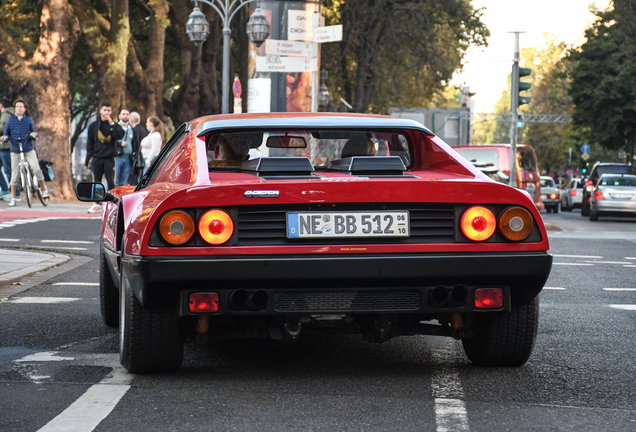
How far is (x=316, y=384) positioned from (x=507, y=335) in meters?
1.00

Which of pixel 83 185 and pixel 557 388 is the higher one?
pixel 83 185

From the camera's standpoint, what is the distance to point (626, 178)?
3027 centimetres

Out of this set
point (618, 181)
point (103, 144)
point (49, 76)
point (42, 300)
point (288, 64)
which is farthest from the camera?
point (618, 181)

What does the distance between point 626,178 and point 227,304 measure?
2733cm

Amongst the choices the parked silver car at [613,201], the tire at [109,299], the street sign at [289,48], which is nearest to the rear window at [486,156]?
the parked silver car at [613,201]

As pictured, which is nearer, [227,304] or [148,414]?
[148,414]

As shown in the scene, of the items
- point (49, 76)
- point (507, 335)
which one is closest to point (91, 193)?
point (507, 335)

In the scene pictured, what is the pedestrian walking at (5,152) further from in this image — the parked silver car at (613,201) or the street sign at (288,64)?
the parked silver car at (613,201)

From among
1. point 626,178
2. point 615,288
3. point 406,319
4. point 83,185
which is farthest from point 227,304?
point 626,178

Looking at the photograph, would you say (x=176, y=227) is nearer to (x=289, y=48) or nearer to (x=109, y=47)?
(x=289, y=48)

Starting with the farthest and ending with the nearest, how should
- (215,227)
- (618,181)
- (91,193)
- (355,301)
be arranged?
(618,181), (91,193), (355,301), (215,227)

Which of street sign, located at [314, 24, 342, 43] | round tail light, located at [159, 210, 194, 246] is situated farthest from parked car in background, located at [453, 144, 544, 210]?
round tail light, located at [159, 210, 194, 246]

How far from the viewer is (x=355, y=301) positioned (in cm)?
470

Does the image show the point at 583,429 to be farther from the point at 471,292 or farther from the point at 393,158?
the point at 393,158
